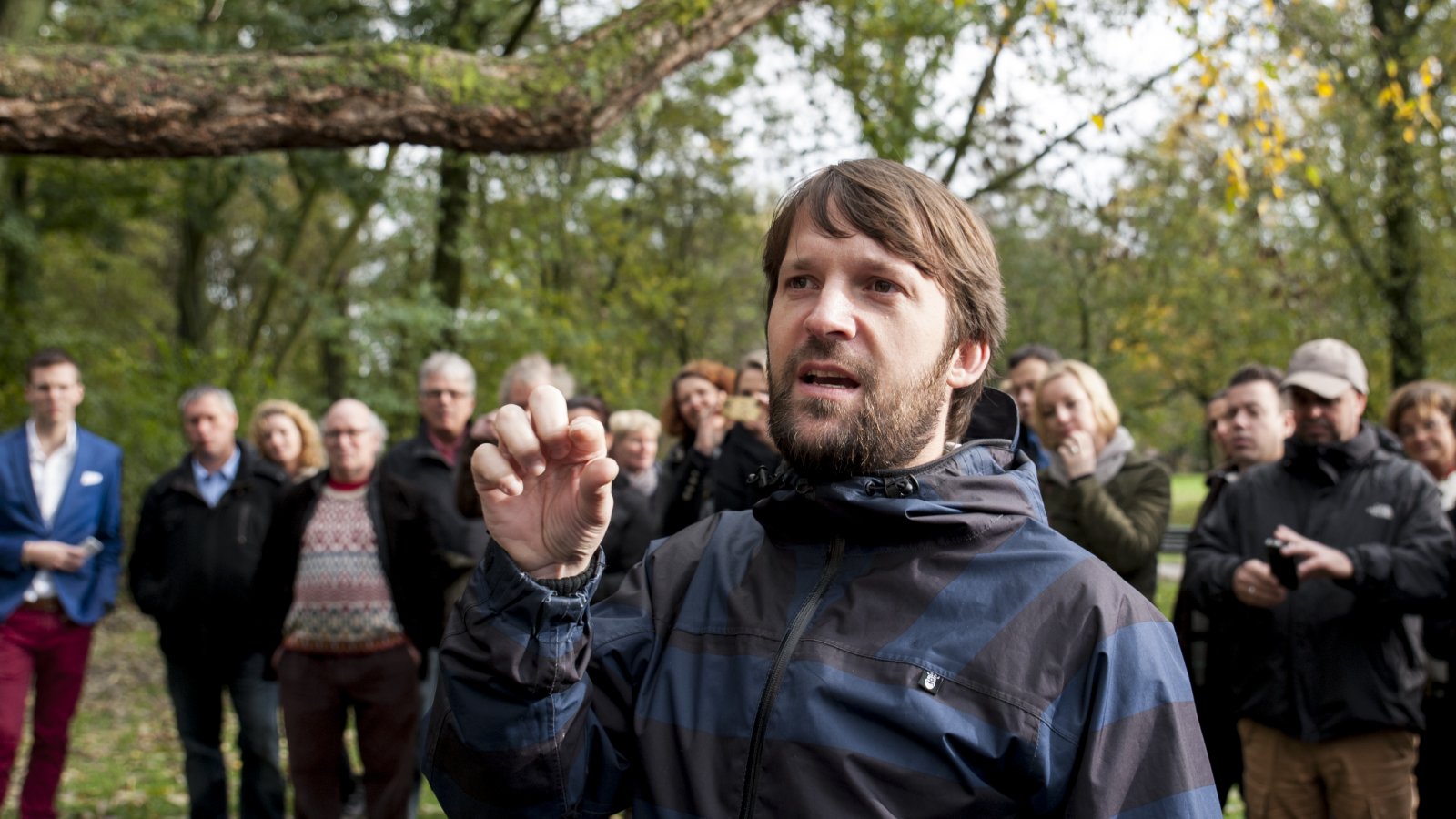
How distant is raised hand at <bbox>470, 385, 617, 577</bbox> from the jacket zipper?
1.02ft

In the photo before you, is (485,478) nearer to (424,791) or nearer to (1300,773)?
(1300,773)

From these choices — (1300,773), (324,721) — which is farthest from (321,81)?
(1300,773)

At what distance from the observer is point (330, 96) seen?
408 cm

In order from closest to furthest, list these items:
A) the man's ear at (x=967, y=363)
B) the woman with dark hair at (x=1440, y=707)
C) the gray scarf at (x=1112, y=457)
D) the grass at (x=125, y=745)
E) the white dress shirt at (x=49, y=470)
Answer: the man's ear at (x=967, y=363)
the woman with dark hair at (x=1440, y=707)
the gray scarf at (x=1112, y=457)
the white dress shirt at (x=49, y=470)
the grass at (x=125, y=745)

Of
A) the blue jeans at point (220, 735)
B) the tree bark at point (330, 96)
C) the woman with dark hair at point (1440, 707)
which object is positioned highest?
the tree bark at point (330, 96)

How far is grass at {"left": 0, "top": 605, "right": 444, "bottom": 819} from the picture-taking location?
257 inches

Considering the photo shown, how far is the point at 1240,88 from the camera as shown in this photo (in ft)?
32.1

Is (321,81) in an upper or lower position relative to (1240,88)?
lower

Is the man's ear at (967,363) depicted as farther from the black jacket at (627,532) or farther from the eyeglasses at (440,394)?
the eyeglasses at (440,394)

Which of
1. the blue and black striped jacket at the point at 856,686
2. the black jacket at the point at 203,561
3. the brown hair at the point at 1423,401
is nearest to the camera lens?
the blue and black striped jacket at the point at 856,686

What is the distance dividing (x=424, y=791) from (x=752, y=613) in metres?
5.66

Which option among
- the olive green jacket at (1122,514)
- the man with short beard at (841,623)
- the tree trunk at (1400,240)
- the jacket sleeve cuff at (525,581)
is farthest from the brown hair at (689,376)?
the tree trunk at (1400,240)

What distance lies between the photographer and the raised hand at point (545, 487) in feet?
5.02

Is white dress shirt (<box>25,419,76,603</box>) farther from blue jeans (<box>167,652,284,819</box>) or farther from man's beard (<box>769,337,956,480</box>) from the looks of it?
man's beard (<box>769,337,956,480</box>)
